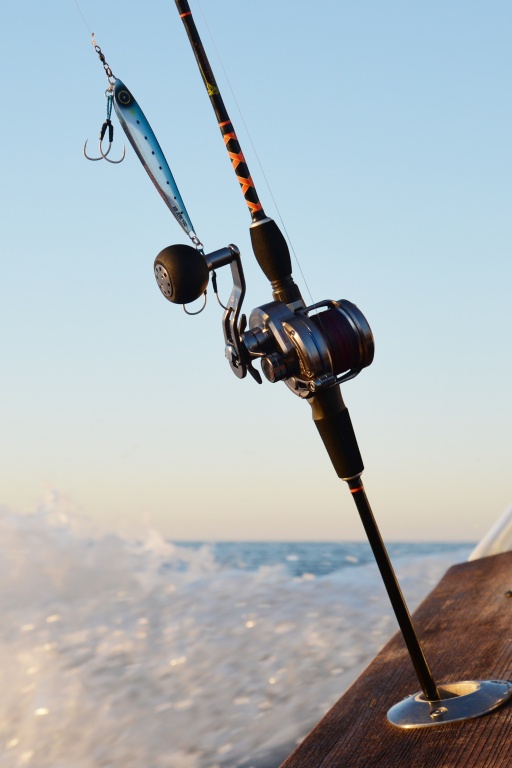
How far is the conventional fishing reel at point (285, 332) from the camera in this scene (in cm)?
128

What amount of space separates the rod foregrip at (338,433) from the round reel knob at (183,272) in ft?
0.80

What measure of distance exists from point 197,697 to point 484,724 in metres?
2.31

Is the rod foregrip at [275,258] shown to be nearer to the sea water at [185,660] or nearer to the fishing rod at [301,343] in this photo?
the fishing rod at [301,343]

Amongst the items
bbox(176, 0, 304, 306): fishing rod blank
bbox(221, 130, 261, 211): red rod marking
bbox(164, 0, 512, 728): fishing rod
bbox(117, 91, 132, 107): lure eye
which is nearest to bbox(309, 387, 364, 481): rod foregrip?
bbox(164, 0, 512, 728): fishing rod

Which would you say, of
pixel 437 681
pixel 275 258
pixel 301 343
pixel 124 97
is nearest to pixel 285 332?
pixel 301 343

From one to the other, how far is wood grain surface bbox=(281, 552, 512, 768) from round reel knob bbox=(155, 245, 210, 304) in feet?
2.36

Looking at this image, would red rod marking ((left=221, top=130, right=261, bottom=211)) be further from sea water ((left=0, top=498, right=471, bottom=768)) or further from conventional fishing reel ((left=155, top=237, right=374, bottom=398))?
sea water ((left=0, top=498, right=471, bottom=768))

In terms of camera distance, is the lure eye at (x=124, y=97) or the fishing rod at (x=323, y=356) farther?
the lure eye at (x=124, y=97)

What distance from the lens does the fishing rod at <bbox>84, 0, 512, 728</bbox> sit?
129 centimetres

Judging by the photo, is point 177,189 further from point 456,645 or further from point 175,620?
point 175,620

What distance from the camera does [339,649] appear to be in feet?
12.7

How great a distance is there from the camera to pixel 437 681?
1511 millimetres

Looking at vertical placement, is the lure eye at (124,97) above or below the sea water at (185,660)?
above

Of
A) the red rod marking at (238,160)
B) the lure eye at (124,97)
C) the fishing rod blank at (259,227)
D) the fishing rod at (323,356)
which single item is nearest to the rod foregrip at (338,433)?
the fishing rod at (323,356)
